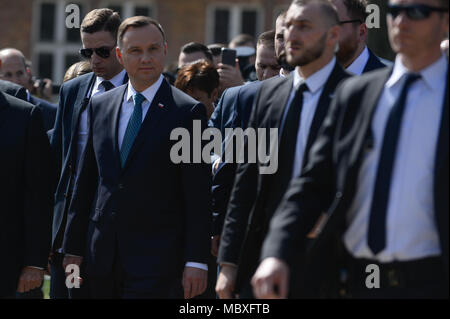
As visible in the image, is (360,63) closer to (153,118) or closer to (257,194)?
(153,118)

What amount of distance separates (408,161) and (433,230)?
304 millimetres

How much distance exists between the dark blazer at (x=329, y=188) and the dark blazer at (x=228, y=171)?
1.44 meters

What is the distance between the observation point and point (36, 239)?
556cm

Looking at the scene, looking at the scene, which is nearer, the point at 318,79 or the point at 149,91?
the point at 318,79

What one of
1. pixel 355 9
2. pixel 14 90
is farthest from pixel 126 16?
pixel 355 9

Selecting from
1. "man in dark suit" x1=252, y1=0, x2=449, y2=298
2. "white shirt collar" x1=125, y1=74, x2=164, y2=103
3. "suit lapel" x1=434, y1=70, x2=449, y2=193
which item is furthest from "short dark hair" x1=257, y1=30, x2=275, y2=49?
"suit lapel" x1=434, y1=70, x2=449, y2=193

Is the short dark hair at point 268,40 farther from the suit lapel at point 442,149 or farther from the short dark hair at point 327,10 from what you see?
the suit lapel at point 442,149

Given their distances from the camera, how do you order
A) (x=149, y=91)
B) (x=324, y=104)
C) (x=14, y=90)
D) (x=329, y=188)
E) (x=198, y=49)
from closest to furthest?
(x=329, y=188) < (x=324, y=104) < (x=149, y=91) < (x=14, y=90) < (x=198, y=49)

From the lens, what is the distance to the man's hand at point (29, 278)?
557cm

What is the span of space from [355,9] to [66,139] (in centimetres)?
217

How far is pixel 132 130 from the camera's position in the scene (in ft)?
17.9

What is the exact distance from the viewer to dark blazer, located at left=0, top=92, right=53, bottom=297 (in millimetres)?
5500
